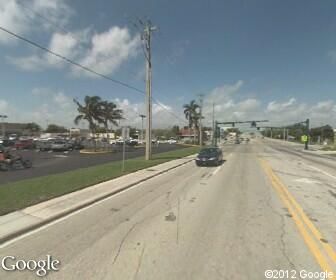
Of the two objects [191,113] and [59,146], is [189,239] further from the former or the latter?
[191,113]

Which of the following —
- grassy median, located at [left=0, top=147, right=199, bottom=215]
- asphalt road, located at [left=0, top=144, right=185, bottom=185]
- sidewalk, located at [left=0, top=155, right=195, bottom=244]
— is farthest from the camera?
asphalt road, located at [left=0, top=144, right=185, bottom=185]

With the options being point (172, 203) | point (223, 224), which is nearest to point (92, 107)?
point (172, 203)

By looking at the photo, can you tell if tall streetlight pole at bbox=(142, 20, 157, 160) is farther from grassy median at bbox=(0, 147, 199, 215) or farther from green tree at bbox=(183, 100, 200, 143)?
green tree at bbox=(183, 100, 200, 143)

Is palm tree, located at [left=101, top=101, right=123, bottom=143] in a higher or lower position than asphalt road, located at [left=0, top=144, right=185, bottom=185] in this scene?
higher

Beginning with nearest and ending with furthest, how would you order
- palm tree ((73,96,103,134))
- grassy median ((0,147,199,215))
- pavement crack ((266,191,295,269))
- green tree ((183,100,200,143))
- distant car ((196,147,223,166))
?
pavement crack ((266,191,295,269)), grassy median ((0,147,199,215)), distant car ((196,147,223,166)), palm tree ((73,96,103,134)), green tree ((183,100,200,143))

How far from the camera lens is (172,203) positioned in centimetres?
918

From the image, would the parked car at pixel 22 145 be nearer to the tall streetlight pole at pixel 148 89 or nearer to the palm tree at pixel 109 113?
the palm tree at pixel 109 113

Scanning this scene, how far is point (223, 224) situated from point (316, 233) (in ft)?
6.66

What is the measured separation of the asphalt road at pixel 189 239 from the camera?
15.0ft

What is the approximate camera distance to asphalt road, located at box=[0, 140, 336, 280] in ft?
15.0

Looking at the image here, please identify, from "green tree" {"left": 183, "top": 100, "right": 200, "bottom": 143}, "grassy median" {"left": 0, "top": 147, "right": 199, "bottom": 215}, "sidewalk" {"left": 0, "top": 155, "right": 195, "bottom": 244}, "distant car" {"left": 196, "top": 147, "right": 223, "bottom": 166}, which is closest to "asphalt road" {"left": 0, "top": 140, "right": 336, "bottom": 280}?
"sidewalk" {"left": 0, "top": 155, "right": 195, "bottom": 244}

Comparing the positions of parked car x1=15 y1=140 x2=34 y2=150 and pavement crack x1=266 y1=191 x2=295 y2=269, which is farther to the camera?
parked car x1=15 y1=140 x2=34 y2=150

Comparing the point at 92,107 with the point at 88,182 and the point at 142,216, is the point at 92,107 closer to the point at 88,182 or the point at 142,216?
the point at 88,182

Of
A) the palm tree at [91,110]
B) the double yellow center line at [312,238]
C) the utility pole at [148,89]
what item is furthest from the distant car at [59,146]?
the double yellow center line at [312,238]
